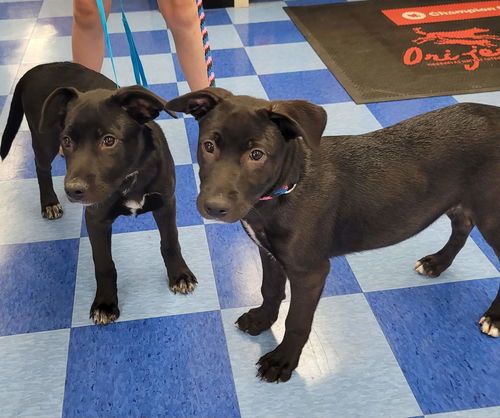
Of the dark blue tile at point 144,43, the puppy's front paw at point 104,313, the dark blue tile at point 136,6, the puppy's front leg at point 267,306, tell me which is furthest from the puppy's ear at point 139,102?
the dark blue tile at point 136,6

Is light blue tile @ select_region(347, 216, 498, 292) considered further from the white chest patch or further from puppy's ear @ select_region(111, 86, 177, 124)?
puppy's ear @ select_region(111, 86, 177, 124)

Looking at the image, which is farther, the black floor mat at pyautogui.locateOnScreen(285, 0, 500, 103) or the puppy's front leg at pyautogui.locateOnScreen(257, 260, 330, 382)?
the black floor mat at pyautogui.locateOnScreen(285, 0, 500, 103)

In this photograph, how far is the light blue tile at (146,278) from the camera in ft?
6.38

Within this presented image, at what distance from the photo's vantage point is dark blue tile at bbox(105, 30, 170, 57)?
407 cm

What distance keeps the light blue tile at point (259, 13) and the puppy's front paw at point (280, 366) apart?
143 inches

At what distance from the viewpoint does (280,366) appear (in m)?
1.66

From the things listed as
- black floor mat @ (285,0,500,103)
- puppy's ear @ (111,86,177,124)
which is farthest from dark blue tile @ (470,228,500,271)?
puppy's ear @ (111,86,177,124)

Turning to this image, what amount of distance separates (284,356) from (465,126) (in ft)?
3.04

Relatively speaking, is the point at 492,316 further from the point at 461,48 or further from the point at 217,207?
the point at 461,48

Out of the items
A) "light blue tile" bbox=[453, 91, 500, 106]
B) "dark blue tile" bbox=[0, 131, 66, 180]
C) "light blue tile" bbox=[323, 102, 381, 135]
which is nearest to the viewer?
"dark blue tile" bbox=[0, 131, 66, 180]

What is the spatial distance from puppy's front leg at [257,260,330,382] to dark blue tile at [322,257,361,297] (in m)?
A: 0.39

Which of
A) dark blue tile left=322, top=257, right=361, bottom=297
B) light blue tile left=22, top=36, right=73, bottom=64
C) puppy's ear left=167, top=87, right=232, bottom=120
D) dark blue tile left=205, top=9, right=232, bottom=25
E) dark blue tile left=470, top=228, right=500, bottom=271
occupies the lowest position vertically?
light blue tile left=22, top=36, right=73, bottom=64

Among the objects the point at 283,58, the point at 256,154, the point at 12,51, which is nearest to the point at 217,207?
the point at 256,154

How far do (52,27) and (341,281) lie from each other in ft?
12.5
